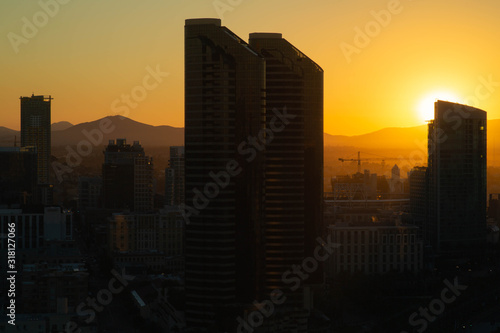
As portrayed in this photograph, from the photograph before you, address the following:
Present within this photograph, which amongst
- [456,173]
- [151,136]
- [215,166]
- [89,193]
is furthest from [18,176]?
[215,166]

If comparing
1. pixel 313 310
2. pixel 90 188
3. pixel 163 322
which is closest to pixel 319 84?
pixel 313 310

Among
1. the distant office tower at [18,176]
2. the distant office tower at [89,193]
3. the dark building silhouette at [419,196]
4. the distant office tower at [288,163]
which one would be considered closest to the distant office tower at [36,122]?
the distant office tower at [89,193]

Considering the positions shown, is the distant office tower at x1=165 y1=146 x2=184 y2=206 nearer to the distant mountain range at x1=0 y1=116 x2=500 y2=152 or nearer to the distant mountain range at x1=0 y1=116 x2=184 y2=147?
the distant mountain range at x1=0 y1=116 x2=500 y2=152

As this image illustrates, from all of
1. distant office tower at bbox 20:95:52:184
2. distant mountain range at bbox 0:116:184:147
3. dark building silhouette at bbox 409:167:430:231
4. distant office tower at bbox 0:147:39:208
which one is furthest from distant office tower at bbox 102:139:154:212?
dark building silhouette at bbox 409:167:430:231

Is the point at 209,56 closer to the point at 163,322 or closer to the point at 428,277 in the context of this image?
the point at 163,322

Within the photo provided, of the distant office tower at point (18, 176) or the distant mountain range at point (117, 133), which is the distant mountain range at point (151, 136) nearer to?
the distant mountain range at point (117, 133)

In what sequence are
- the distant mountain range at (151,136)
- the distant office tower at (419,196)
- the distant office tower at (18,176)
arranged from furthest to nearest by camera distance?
the distant mountain range at (151,136) → the distant office tower at (18,176) → the distant office tower at (419,196)
